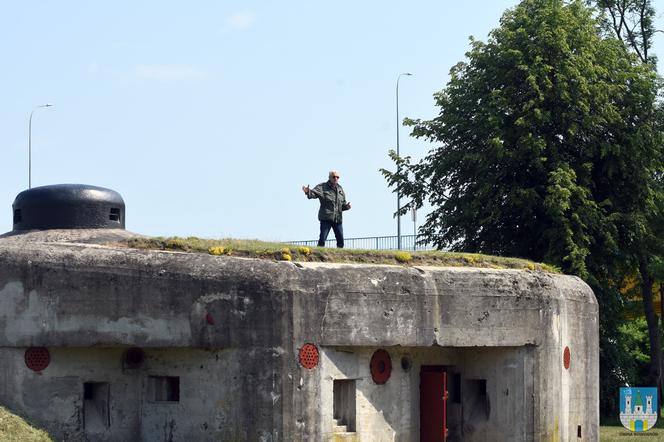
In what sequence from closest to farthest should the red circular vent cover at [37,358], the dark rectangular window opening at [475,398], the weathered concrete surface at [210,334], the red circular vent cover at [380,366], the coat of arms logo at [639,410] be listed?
1. the weathered concrete surface at [210,334]
2. the red circular vent cover at [37,358]
3. the red circular vent cover at [380,366]
4. the dark rectangular window opening at [475,398]
5. the coat of arms logo at [639,410]

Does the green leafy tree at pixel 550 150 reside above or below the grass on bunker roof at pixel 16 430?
above

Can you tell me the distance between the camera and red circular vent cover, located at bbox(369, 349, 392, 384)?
15438 mm

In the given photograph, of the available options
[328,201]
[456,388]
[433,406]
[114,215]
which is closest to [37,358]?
[114,215]

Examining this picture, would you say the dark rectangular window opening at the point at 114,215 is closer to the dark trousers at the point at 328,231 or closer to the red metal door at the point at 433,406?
the dark trousers at the point at 328,231

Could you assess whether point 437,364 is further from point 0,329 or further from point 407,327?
point 0,329

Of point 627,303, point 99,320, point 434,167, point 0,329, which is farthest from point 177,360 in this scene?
point 627,303

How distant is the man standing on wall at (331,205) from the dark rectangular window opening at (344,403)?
11.5 feet

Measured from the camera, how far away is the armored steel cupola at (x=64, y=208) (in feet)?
56.1

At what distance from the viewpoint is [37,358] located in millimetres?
14609

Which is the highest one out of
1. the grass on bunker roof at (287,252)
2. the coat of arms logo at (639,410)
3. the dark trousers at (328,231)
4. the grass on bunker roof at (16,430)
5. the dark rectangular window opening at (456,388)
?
the dark trousers at (328,231)

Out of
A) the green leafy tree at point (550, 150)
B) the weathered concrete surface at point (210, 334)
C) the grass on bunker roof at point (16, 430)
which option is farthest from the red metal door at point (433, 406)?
the green leafy tree at point (550, 150)

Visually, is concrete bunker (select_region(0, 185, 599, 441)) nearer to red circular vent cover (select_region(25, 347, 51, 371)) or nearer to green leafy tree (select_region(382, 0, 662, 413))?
red circular vent cover (select_region(25, 347, 51, 371))

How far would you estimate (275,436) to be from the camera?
14.2m

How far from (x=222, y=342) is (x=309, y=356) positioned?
1104mm
